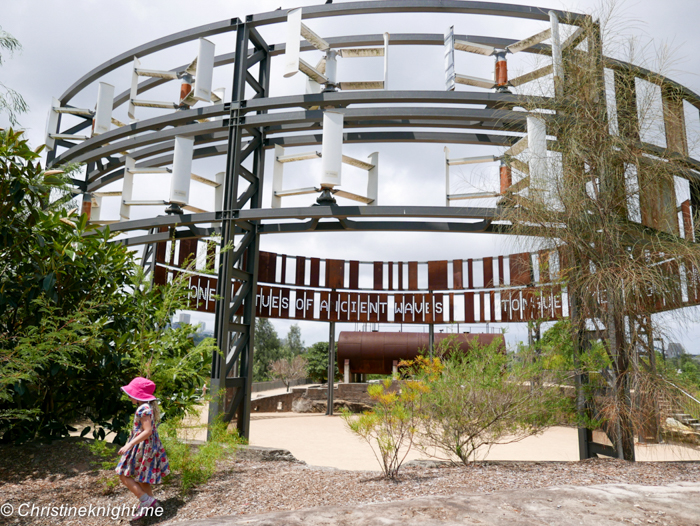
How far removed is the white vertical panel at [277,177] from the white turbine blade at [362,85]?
141cm

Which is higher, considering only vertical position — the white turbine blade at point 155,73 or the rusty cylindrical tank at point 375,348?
the white turbine blade at point 155,73

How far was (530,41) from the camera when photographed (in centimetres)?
718

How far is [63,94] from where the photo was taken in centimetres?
1089

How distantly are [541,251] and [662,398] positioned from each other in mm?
2086

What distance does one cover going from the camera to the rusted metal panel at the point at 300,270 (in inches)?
547

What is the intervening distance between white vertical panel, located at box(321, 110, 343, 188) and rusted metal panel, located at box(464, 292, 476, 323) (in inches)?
310

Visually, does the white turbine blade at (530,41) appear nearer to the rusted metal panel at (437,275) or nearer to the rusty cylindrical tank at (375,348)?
the rusted metal panel at (437,275)

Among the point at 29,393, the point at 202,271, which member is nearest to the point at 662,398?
the point at 202,271

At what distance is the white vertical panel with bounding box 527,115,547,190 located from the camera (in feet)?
19.9

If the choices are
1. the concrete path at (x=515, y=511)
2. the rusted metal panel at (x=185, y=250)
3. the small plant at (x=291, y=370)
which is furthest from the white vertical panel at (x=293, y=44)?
the small plant at (x=291, y=370)

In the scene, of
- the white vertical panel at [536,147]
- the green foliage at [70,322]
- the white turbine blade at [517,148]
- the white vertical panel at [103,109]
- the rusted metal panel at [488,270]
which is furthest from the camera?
the rusted metal panel at [488,270]

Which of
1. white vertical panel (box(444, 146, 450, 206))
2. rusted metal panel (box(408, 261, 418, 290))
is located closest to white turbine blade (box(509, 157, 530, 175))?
white vertical panel (box(444, 146, 450, 206))

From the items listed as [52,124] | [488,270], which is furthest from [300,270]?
[52,124]

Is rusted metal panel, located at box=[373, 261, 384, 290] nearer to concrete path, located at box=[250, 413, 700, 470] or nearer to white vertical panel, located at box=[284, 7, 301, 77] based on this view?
concrete path, located at box=[250, 413, 700, 470]
